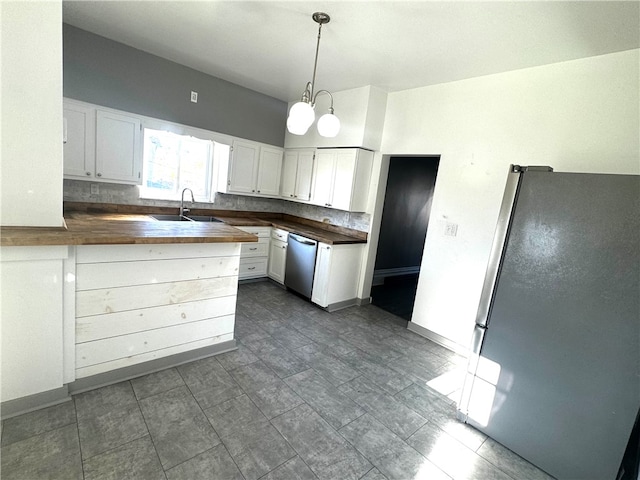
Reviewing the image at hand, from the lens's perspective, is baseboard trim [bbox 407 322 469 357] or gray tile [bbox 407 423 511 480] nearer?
gray tile [bbox 407 423 511 480]

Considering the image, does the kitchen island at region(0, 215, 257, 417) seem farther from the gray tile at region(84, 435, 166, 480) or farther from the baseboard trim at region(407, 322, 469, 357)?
the baseboard trim at region(407, 322, 469, 357)

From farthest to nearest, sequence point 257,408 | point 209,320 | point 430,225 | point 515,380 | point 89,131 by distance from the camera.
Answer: point 430,225, point 89,131, point 209,320, point 257,408, point 515,380

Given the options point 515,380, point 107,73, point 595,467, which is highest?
point 107,73

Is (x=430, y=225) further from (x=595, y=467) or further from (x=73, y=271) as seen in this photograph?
(x=73, y=271)

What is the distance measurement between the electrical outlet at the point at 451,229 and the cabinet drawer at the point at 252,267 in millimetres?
2609

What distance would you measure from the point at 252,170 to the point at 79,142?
2.05m

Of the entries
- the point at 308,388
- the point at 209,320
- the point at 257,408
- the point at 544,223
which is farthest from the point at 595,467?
the point at 209,320

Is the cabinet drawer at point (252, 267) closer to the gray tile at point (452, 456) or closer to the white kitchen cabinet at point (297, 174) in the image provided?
the white kitchen cabinet at point (297, 174)

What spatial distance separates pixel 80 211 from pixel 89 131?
2.87 ft

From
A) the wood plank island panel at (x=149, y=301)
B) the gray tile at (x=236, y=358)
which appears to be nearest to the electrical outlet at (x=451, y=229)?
the wood plank island panel at (x=149, y=301)

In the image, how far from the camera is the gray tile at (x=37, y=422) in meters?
1.59

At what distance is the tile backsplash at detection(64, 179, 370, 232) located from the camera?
3.29 metres

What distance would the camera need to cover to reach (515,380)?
6.08 feet

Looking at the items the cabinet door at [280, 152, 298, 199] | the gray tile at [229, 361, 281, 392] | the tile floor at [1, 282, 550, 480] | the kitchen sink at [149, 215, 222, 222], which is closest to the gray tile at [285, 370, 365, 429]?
the tile floor at [1, 282, 550, 480]
